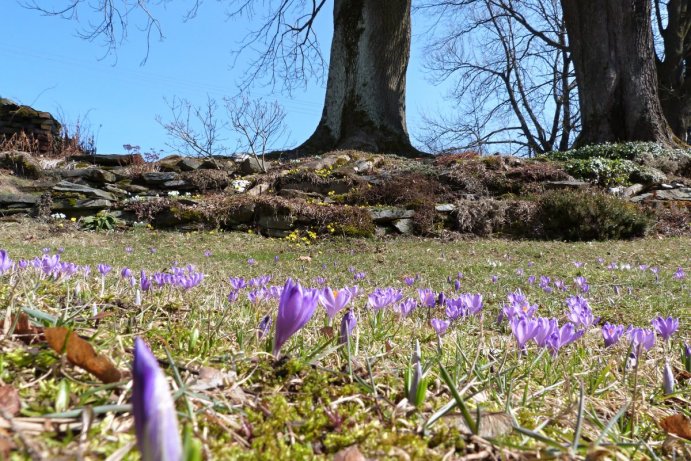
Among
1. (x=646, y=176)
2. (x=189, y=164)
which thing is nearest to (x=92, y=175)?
(x=189, y=164)

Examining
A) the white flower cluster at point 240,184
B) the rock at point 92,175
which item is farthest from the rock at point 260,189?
the rock at point 92,175

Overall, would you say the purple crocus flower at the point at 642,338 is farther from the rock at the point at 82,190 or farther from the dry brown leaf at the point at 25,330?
the rock at the point at 82,190

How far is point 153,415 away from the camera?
403 millimetres

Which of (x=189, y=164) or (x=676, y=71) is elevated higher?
(x=676, y=71)

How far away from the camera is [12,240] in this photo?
783 cm

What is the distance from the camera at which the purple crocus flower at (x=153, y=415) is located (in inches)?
15.6

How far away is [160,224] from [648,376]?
8.96 metres

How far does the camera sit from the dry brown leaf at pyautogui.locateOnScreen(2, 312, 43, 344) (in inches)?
39.7

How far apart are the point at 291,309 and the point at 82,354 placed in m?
0.37

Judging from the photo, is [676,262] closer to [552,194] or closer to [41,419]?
[552,194]

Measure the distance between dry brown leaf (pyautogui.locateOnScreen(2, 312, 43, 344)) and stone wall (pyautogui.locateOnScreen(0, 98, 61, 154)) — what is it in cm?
1557

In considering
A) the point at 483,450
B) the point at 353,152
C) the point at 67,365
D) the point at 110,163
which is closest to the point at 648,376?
the point at 483,450

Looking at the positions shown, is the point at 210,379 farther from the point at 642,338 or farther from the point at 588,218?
the point at 588,218

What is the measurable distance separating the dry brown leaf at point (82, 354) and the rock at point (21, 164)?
41.2 feet
